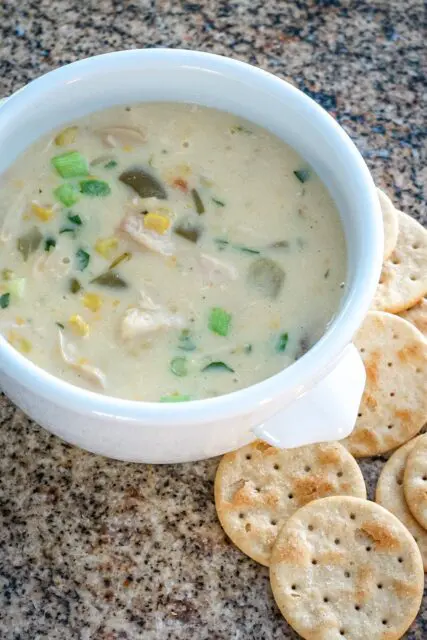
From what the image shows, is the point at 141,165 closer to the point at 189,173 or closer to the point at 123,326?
the point at 189,173

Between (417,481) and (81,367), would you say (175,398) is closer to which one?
(81,367)

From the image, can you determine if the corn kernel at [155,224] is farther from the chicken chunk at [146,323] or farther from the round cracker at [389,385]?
the round cracker at [389,385]

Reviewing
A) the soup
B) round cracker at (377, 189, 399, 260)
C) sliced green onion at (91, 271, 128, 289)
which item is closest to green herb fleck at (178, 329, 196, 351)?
the soup

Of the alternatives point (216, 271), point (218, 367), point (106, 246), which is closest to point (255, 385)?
point (218, 367)

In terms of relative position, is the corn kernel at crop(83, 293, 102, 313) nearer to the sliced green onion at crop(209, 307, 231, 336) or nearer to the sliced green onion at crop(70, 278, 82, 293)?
the sliced green onion at crop(70, 278, 82, 293)

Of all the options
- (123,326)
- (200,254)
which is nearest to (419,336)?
(200,254)
